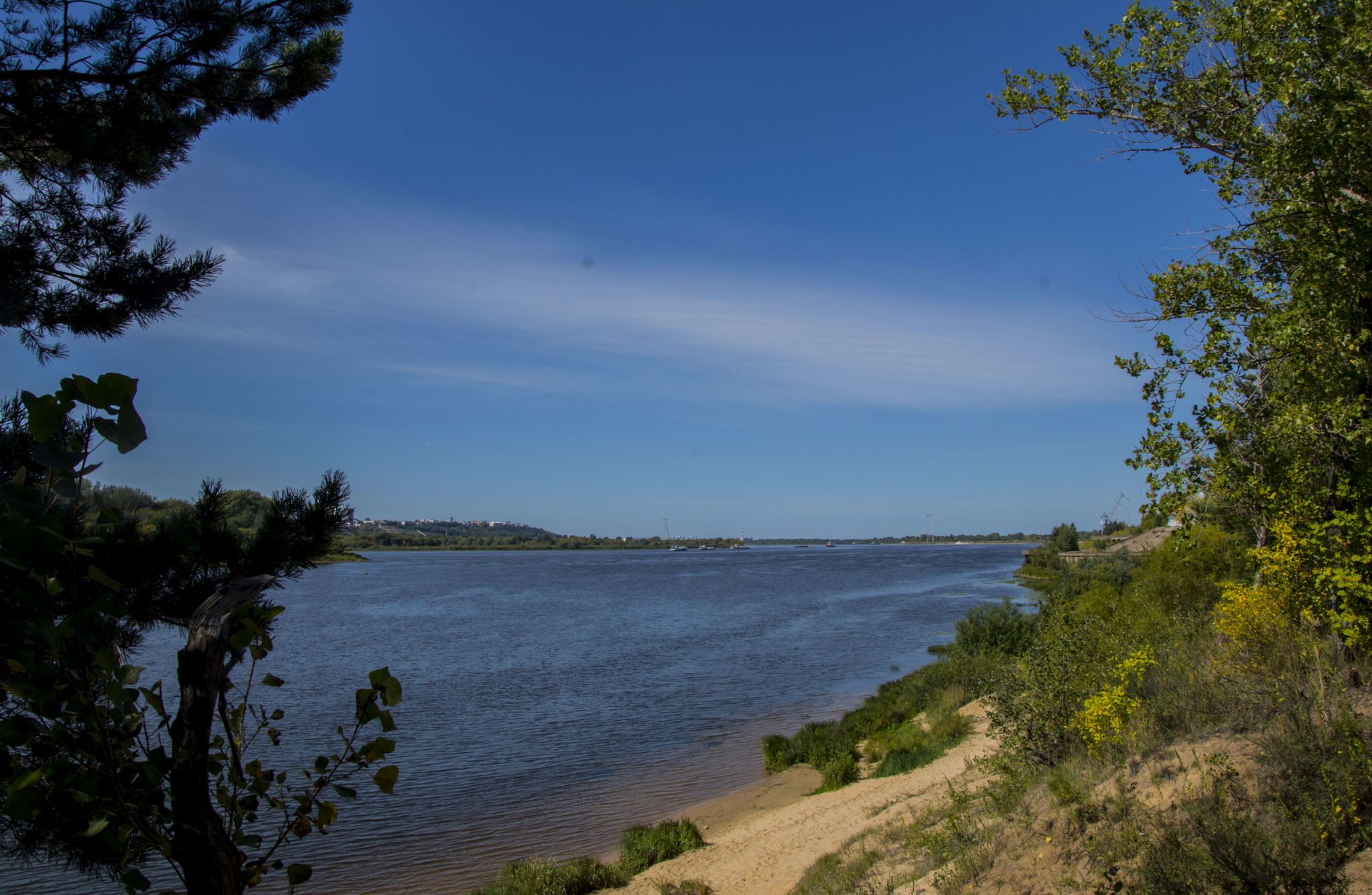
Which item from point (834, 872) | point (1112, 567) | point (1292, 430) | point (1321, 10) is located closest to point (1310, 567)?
point (1292, 430)

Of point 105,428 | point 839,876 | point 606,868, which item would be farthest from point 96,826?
point 606,868

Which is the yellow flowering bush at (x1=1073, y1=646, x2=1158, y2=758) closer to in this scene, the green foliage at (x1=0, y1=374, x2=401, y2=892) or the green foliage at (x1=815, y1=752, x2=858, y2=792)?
the green foliage at (x1=0, y1=374, x2=401, y2=892)

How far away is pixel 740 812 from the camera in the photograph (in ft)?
49.9

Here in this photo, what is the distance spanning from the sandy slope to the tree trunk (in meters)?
8.60

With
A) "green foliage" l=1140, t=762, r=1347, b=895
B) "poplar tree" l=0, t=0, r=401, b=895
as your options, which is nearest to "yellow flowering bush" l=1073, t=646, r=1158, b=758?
"green foliage" l=1140, t=762, r=1347, b=895

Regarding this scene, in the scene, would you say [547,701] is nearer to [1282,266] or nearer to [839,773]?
[839,773]

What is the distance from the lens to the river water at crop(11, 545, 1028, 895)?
47.7 ft

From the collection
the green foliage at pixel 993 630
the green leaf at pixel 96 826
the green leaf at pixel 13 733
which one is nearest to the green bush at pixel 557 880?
the green leaf at pixel 96 826

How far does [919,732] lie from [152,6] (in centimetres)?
1878

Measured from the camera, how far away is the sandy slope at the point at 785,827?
1086 cm

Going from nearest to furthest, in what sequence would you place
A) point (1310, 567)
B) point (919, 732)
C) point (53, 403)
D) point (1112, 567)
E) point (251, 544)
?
1. point (53, 403)
2. point (251, 544)
3. point (1310, 567)
4. point (919, 732)
5. point (1112, 567)


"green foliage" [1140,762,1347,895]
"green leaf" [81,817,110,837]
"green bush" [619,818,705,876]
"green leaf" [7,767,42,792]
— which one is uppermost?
"green leaf" [7,767,42,792]

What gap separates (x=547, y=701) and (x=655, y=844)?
1510 centimetres

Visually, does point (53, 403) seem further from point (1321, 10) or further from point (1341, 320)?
point (1321, 10)
